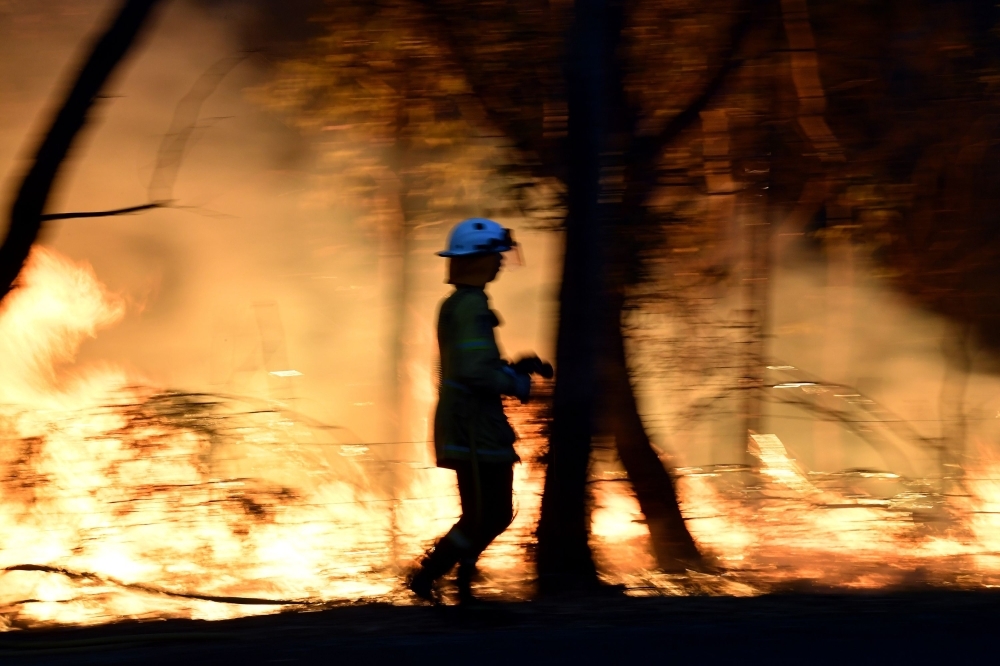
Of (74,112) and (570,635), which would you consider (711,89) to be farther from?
(74,112)

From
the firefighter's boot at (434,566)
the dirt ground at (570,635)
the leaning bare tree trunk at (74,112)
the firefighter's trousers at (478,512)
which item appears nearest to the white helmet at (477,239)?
the firefighter's trousers at (478,512)

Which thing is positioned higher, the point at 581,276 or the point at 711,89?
the point at 711,89

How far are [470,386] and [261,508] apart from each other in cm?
246

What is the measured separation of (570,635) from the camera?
458cm

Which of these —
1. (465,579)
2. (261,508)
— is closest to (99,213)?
(261,508)

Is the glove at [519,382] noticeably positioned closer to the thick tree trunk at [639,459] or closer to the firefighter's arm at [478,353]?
the firefighter's arm at [478,353]

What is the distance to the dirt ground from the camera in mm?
4336

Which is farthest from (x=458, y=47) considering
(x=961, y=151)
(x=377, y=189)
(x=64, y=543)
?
(x=64, y=543)

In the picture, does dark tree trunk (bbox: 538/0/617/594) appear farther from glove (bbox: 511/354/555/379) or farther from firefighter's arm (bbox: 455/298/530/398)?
firefighter's arm (bbox: 455/298/530/398)

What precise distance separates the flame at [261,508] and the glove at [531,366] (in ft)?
4.23

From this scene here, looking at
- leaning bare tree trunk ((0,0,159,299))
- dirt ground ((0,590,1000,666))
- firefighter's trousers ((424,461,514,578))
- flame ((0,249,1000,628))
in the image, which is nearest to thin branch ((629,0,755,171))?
flame ((0,249,1000,628))

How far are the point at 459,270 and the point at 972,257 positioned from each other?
391cm

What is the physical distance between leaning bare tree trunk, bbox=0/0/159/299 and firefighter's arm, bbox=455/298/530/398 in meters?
2.96

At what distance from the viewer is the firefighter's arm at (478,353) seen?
494 centimetres
